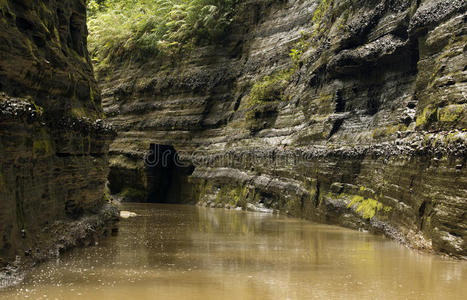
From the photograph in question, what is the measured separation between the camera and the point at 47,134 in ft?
25.8

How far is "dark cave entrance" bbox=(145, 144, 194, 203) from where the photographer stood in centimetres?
2300

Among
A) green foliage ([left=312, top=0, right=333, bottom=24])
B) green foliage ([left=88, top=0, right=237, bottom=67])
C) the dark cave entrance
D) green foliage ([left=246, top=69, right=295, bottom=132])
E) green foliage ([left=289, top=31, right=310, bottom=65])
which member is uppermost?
green foliage ([left=88, top=0, right=237, bottom=67])

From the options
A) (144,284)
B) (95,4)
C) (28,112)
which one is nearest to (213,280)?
(144,284)

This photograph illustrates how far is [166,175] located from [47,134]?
651 inches

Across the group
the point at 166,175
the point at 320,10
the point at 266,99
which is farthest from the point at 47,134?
the point at 166,175

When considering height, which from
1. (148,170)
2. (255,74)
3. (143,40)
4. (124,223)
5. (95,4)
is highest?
(95,4)

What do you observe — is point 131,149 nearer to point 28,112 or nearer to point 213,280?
point 28,112

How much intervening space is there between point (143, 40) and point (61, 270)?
21.5 metres

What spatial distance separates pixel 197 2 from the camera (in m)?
24.7

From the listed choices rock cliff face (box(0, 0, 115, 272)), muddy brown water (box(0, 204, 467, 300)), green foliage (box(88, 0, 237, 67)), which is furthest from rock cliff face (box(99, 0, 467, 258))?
rock cliff face (box(0, 0, 115, 272))

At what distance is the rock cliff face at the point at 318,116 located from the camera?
8.81 m

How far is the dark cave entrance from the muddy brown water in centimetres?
1241

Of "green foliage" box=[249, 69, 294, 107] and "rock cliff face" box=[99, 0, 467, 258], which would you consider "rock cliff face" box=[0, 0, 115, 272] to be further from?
"green foliage" box=[249, 69, 294, 107]

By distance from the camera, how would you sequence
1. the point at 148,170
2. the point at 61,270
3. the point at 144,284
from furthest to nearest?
the point at 148,170 < the point at 61,270 < the point at 144,284
